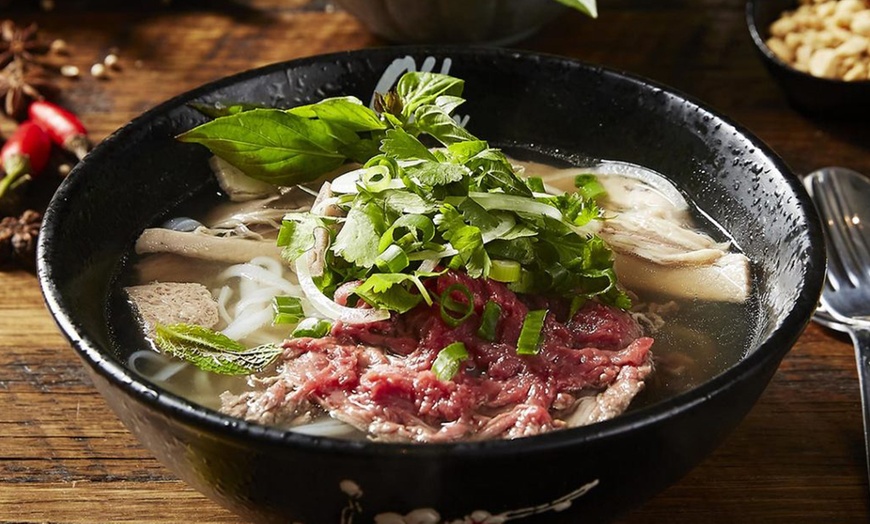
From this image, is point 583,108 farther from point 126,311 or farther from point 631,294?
point 126,311

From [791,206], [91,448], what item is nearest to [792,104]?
[791,206]

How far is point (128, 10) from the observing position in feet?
16.8

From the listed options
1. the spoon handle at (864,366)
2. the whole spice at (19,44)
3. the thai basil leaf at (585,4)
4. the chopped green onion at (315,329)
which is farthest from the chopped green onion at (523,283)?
the whole spice at (19,44)

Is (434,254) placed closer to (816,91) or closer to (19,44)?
(816,91)

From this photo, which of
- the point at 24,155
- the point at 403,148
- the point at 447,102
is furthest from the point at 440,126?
the point at 24,155

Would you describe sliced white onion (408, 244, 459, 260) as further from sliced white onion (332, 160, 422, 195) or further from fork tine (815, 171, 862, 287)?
Answer: fork tine (815, 171, 862, 287)

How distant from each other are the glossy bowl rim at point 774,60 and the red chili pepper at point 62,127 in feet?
8.77

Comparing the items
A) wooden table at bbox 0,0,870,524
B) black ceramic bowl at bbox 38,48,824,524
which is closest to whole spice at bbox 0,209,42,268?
wooden table at bbox 0,0,870,524

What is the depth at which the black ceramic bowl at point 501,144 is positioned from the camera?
1936 millimetres

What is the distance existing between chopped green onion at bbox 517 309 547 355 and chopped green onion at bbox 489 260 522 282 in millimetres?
106

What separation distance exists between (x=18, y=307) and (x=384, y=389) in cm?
160

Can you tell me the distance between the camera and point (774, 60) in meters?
4.14

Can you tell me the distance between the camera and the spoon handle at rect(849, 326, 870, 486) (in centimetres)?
A: 272

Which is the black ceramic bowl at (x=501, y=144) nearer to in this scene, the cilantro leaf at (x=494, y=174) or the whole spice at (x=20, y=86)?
the cilantro leaf at (x=494, y=174)
